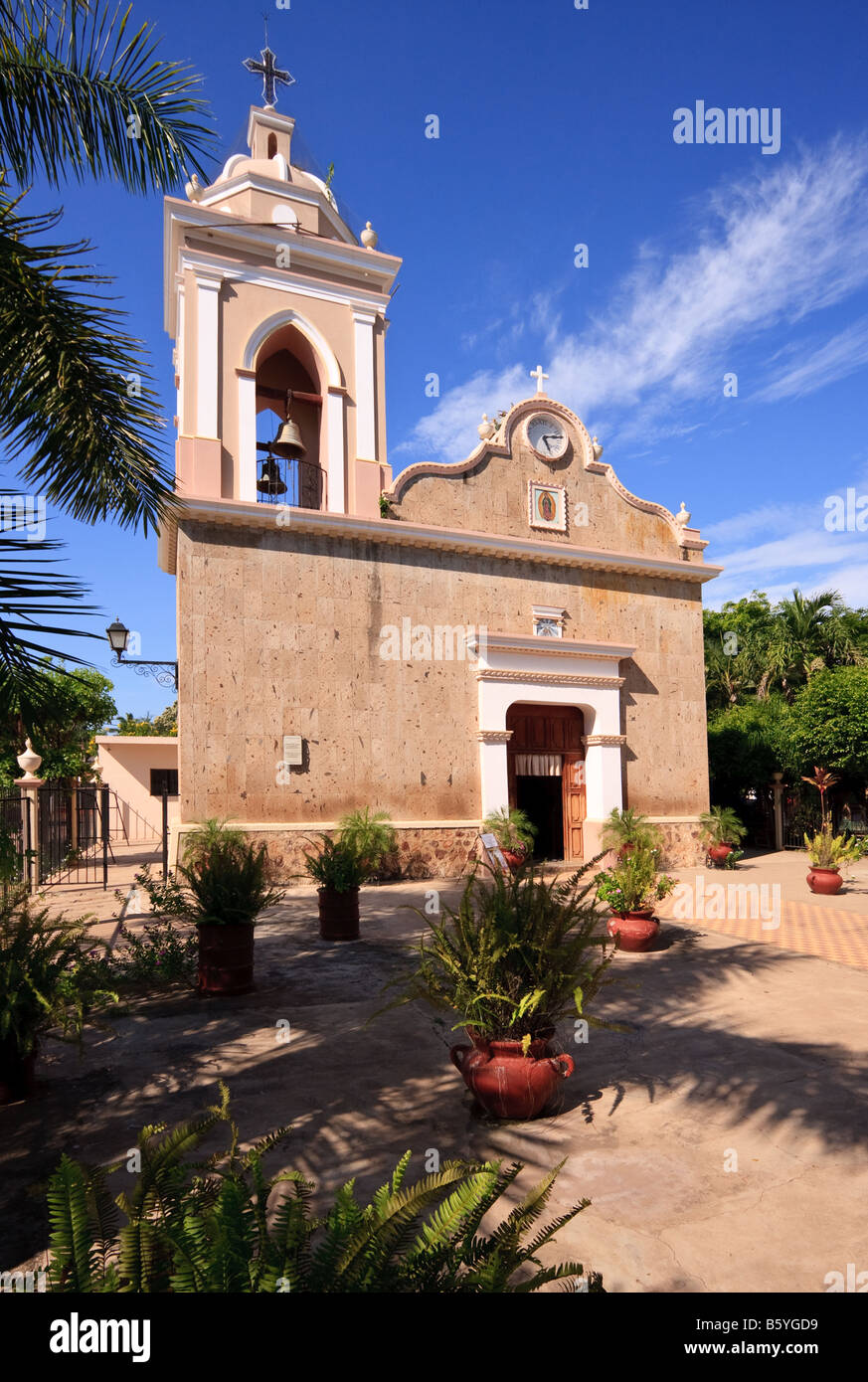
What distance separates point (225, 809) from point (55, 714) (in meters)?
9.15

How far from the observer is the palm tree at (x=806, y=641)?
31.6 m

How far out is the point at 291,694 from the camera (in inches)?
578

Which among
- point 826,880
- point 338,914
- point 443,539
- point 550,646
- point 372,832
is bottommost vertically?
point 826,880

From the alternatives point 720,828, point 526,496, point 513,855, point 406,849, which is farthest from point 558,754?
point 526,496

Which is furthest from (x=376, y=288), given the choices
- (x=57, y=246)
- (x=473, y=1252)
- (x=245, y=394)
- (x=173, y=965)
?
(x=473, y=1252)

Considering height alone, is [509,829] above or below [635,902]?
above

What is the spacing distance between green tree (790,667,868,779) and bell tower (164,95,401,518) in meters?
13.9

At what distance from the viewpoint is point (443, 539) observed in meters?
16.2

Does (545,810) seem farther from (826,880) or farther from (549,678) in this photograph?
(826,880)

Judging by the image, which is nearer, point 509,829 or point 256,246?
point 256,246

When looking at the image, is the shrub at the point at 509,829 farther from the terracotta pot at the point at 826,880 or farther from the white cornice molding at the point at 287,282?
the white cornice molding at the point at 287,282

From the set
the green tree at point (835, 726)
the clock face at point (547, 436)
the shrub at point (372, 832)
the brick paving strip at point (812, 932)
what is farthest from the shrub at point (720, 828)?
the clock face at point (547, 436)

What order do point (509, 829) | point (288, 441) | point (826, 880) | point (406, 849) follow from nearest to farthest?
point (826, 880) < point (288, 441) < point (406, 849) < point (509, 829)

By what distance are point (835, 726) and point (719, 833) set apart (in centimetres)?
592
